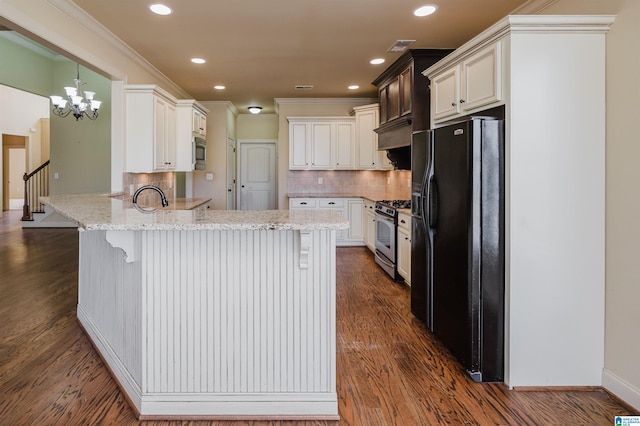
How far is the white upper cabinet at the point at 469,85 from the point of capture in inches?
98.1

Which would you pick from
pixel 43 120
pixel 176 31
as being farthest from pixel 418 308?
pixel 43 120

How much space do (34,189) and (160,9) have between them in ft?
26.2

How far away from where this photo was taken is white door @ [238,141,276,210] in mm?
9461

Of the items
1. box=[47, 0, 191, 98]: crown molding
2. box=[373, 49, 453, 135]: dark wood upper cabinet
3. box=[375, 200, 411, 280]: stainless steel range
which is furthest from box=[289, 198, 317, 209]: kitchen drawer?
box=[47, 0, 191, 98]: crown molding

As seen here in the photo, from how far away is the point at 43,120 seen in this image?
39.0ft

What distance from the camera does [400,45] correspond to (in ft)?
14.4

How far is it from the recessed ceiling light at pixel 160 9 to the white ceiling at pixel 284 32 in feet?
0.19

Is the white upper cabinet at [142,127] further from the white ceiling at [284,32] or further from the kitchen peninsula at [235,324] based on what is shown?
the kitchen peninsula at [235,324]

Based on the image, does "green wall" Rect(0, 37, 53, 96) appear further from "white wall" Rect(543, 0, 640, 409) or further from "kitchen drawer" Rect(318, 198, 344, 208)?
"white wall" Rect(543, 0, 640, 409)

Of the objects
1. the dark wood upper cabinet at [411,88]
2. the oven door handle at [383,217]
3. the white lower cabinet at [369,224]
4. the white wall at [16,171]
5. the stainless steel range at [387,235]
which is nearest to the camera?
the dark wood upper cabinet at [411,88]

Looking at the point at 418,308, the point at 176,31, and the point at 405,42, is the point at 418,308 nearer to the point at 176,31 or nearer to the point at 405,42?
the point at 405,42

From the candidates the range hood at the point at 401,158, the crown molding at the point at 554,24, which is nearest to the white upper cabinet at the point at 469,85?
the crown molding at the point at 554,24

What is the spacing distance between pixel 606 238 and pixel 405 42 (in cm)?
281

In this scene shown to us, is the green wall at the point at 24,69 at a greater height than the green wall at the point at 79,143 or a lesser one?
greater
